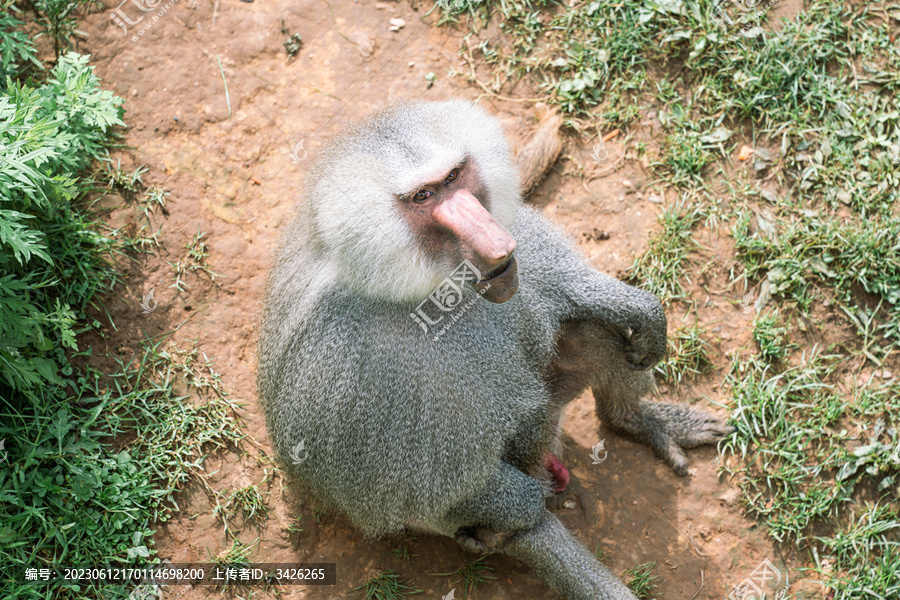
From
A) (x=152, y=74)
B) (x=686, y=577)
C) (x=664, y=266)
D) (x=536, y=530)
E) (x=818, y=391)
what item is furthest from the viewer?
(x=152, y=74)

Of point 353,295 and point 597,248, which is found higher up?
point 353,295

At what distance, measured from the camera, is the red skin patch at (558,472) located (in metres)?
3.63

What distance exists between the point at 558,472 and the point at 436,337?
1286mm

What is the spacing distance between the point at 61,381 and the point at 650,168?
359 centimetres

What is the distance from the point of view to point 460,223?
→ 2492mm

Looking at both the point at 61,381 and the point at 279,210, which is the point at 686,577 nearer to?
the point at 279,210

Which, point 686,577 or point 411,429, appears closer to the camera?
point 411,429

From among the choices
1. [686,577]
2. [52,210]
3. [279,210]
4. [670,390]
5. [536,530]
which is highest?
[52,210]

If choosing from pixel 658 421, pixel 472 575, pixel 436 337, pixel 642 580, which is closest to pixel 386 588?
pixel 472 575

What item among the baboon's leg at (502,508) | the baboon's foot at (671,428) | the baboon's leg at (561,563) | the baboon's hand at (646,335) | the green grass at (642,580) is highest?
the baboon's hand at (646,335)

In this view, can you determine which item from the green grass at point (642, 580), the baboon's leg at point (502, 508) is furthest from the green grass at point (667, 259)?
the baboon's leg at point (502, 508)

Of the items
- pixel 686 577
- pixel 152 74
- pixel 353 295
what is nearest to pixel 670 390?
pixel 686 577

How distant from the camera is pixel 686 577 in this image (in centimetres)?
364

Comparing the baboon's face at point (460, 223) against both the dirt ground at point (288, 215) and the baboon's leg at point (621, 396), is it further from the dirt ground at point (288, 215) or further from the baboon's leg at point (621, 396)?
the dirt ground at point (288, 215)
